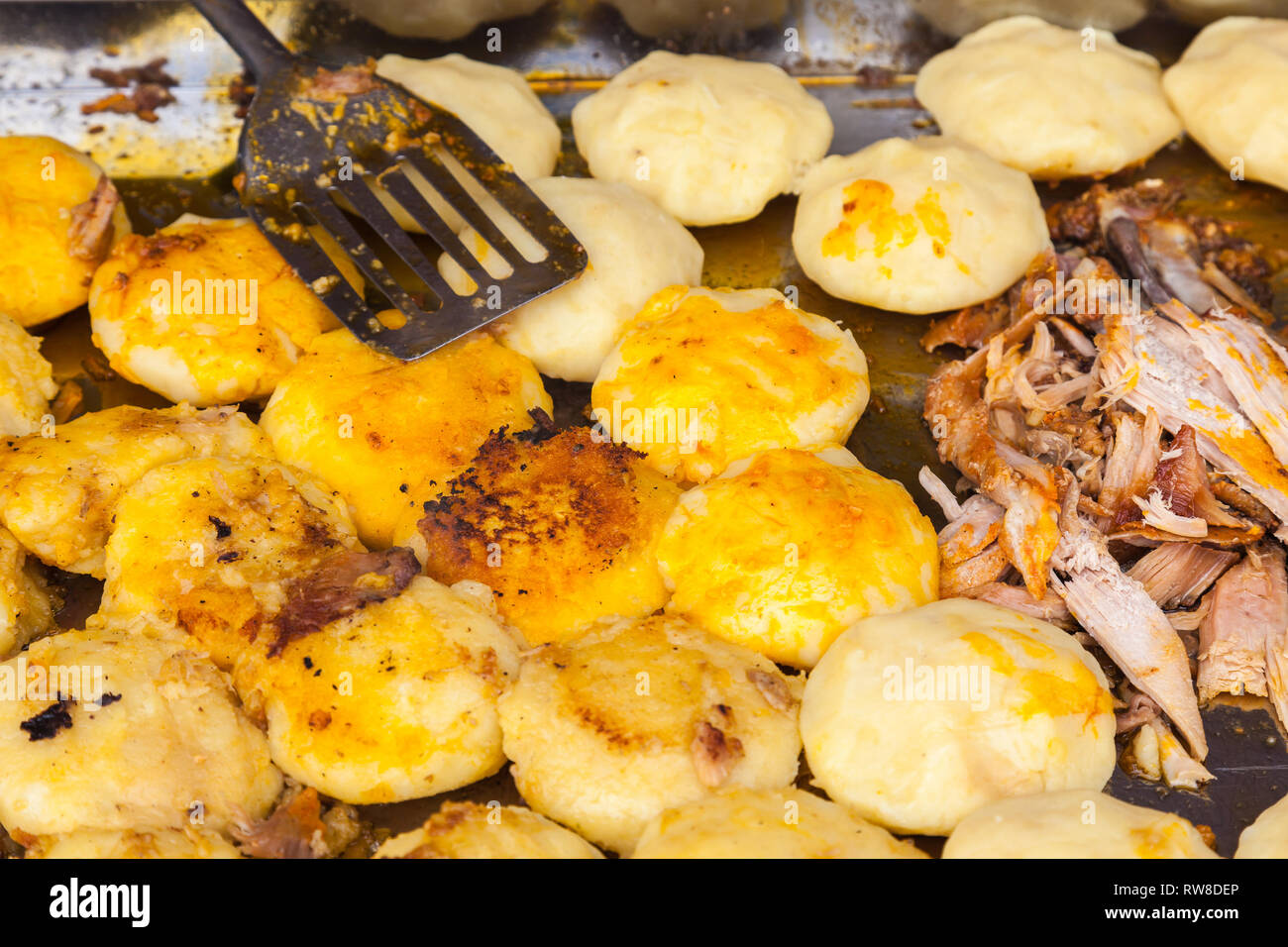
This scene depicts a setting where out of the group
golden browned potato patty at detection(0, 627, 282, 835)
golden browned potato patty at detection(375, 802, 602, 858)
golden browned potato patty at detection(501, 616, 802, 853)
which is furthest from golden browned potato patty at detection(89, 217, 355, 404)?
golden browned potato patty at detection(375, 802, 602, 858)

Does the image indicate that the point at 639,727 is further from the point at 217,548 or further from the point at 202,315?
the point at 202,315

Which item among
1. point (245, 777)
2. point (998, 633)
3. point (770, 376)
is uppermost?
point (770, 376)

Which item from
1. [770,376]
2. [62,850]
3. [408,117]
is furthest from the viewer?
[408,117]

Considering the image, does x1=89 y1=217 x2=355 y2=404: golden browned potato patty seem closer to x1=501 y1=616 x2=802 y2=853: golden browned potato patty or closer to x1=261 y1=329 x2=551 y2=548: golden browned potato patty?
x1=261 y1=329 x2=551 y2=548: golden browned potato patty

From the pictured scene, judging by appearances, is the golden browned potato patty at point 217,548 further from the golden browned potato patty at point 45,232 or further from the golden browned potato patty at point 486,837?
the golden browned potato patty at point 45,232

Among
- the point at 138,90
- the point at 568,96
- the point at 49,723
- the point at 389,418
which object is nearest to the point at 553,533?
the point at 389,418

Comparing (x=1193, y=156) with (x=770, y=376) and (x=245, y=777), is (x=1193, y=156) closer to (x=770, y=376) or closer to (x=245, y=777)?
(x=770, y=376)

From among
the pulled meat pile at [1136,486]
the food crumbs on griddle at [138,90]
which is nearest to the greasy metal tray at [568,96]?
the food crumbs on griddle at [138,90]
